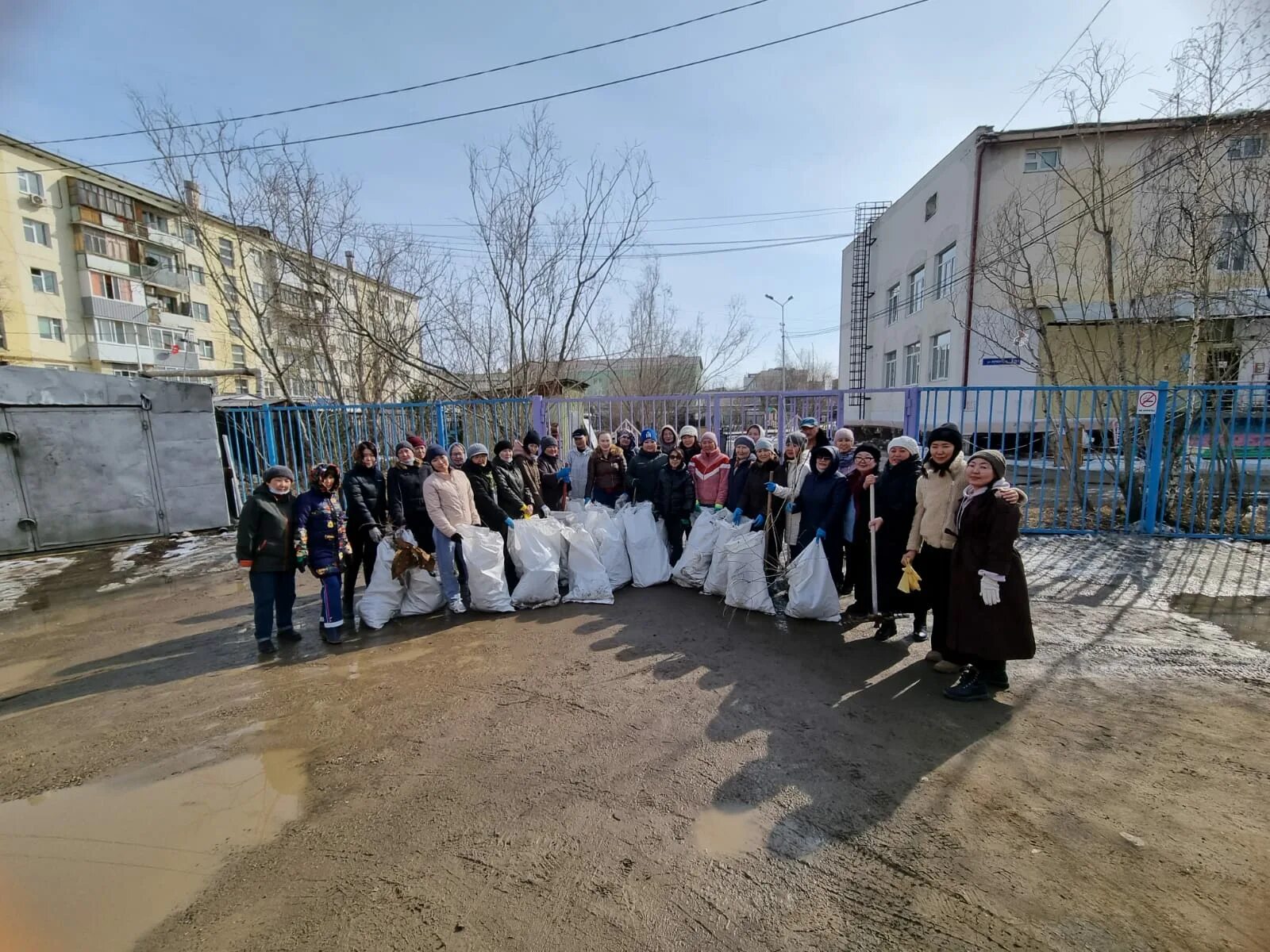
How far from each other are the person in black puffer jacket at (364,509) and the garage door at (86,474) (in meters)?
5.36

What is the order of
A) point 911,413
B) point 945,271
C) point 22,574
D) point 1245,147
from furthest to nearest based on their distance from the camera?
point 945,271
point 1245,147
point 911,413
point 22,574

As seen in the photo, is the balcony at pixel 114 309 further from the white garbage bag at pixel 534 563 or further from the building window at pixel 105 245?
the white garbage bag at pixel 534 563

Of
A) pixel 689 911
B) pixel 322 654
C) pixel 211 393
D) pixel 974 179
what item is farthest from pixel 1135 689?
pixel 974 179

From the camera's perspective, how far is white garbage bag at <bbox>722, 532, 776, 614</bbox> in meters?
4.66

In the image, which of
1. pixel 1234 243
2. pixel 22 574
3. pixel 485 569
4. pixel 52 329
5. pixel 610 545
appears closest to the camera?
pixel 485 569

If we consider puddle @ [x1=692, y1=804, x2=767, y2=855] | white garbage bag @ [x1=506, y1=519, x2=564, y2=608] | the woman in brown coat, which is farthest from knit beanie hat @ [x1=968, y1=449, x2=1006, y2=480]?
white garbage bag @ [x1=506, y1=519, x2=564, y2=608]

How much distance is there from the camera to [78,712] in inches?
138

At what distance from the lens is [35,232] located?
2762 cm

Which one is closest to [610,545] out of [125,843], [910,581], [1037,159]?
[910,581]

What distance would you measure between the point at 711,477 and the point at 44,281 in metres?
38.9

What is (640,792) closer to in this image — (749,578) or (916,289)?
(749,578)

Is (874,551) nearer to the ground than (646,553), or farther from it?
farther from it

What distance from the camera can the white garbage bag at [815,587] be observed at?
4402mm

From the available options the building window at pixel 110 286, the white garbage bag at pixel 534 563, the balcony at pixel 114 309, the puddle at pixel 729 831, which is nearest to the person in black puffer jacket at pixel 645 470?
the white garbage bag at pixel 534 563
